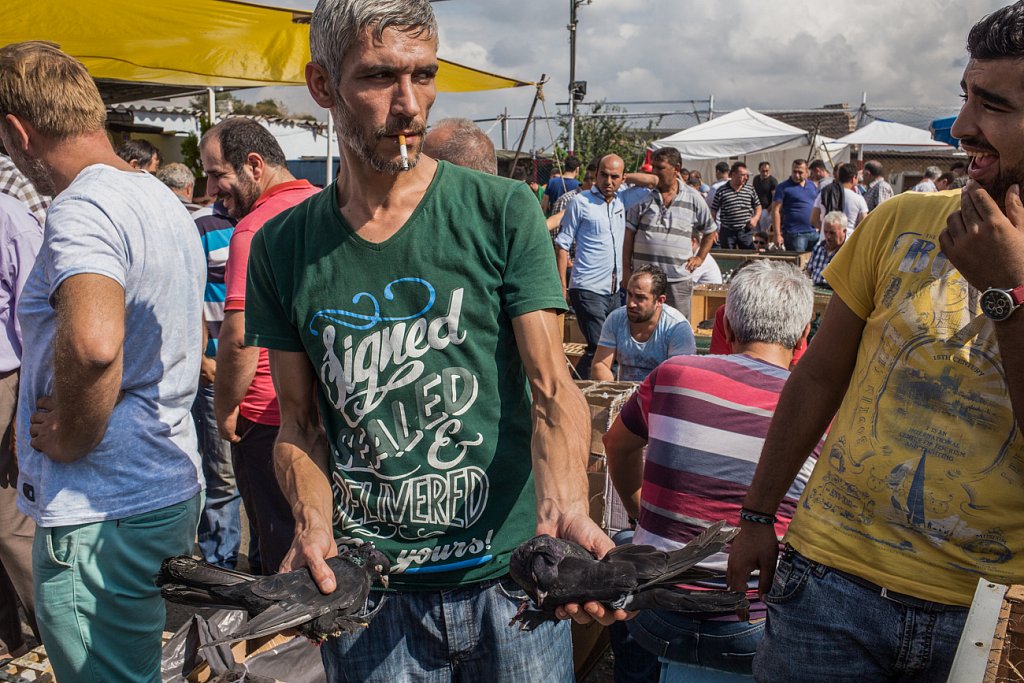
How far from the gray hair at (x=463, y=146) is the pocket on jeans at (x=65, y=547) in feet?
6.20

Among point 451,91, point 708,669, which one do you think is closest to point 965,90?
point 708,669

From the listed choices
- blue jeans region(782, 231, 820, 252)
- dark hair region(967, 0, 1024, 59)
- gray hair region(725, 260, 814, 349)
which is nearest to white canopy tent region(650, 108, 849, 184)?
blue jeans region(782, 231, 820, 252)

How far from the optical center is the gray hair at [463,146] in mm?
3438

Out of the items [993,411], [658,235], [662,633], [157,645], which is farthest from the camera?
[658,235]

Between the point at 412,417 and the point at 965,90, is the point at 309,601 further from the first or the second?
the point at 965,90

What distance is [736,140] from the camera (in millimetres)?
15086

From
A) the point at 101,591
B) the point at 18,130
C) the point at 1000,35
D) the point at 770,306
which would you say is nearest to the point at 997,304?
the point at 1000,35

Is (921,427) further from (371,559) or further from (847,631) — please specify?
(371,559)

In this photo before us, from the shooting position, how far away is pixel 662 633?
2531mm

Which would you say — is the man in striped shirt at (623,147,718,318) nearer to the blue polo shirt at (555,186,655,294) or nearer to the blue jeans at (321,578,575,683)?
the blue polo shirt at (555,186,655,294)

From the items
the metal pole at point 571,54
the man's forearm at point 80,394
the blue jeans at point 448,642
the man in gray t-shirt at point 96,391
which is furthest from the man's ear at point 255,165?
the metal pole at point 571,54

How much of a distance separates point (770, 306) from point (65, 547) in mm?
2009

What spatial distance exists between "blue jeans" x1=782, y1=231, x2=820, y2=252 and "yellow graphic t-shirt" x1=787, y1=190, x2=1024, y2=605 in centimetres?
1047

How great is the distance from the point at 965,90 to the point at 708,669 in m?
1.67
